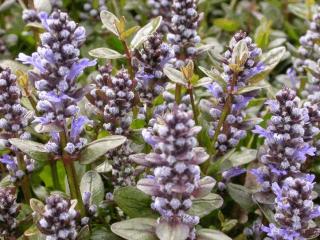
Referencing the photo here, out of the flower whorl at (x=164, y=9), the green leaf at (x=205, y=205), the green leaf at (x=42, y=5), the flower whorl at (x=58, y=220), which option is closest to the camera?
the flower whorl at (x=58, y=220)

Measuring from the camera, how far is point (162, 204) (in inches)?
76.3

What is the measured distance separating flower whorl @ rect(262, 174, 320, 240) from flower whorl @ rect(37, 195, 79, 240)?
68 cm

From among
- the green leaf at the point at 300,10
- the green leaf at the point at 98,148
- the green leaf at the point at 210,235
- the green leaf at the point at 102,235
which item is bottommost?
the green leaf at the point at 102,235

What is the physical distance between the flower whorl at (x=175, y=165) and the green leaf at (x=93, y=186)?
410 mm

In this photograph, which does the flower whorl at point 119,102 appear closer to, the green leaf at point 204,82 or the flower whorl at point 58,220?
the green leaf at point 204,82

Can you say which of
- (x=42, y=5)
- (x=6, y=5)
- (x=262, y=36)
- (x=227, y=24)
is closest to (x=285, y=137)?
(x=262, y=36)

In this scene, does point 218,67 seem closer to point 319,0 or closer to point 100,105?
point 100,105

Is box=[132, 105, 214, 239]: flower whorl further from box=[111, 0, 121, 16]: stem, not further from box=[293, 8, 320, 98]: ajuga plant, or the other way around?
box=[111, 0, 121, 16]: stem

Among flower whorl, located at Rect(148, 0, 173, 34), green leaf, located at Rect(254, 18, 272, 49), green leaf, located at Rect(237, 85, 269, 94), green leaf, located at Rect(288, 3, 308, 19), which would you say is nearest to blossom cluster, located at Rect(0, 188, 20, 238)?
green leaf, located at Rect(237, 85, 269, 94)

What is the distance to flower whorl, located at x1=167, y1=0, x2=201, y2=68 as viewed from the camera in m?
2.56

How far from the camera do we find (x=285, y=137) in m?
2.17

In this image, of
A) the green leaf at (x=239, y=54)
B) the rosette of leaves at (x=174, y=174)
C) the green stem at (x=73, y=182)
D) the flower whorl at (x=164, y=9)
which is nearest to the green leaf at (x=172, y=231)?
the rosette of leaves at (x=174, y=174)

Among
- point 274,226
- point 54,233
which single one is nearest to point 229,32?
point 274,226

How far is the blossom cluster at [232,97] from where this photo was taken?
2301 millimetres
